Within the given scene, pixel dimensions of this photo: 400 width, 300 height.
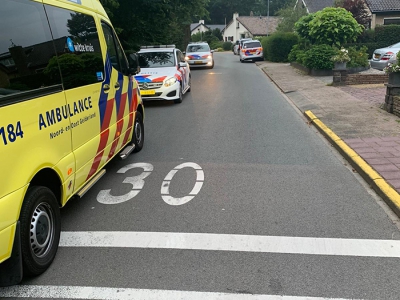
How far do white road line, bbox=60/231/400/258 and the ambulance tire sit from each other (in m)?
0.36

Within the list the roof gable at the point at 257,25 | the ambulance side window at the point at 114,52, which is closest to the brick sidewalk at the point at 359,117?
the ambulance side window at the point at 114,52

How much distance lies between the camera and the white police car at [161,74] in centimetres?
1168

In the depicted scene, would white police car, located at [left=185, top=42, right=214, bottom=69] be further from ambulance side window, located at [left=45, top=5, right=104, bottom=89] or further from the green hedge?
ambulance side window, located at [left=45, top=5, right=104, bottom=89]

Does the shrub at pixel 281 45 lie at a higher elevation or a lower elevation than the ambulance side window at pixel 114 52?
lower

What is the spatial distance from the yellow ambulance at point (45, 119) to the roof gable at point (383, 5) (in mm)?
29360

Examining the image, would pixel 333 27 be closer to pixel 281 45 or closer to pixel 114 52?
pixel 281 45

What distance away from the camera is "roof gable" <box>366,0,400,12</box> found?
29122 mm

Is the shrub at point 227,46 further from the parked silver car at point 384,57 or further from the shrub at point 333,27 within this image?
the parked silver car at point 384,57

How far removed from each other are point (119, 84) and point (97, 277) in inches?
125

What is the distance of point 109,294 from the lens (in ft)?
10.2

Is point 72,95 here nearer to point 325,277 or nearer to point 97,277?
point 97,277

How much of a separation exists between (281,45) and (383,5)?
8.63m

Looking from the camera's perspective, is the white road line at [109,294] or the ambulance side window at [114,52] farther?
the ambulance side window at [114,52]

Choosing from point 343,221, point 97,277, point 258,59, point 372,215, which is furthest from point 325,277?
point 258,59
